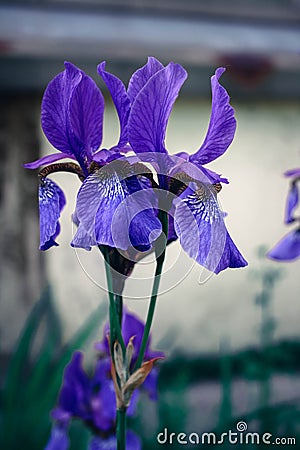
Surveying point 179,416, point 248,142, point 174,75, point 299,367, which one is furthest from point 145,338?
point 248,142

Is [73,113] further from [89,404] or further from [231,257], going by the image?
[89,404]

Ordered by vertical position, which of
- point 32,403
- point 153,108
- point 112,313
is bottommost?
point 32,403

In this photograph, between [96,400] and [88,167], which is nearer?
[88,167]

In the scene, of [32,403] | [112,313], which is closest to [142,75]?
[112,313]

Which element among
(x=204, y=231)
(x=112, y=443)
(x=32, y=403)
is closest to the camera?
(x=204, y=231)

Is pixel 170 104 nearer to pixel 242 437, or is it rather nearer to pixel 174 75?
pixel 174 75
